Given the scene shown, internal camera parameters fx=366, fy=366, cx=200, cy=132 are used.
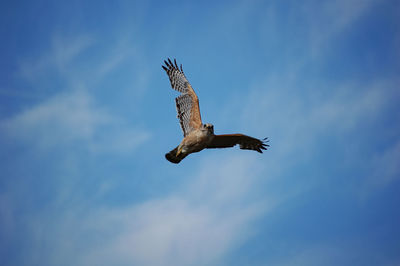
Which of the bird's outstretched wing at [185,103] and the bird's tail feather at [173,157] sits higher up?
the bird's outstretched wing at [185,103]

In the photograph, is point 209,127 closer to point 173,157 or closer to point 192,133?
point 192,133

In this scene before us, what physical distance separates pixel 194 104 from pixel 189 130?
35.7 inches

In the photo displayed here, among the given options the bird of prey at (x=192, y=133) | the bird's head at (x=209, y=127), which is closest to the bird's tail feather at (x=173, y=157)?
the bird of prey at (x=192, y=133)

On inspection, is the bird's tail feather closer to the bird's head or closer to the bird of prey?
the bird of prey

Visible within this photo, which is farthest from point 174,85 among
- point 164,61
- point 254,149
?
point 254,149

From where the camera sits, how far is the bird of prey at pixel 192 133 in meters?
10.9

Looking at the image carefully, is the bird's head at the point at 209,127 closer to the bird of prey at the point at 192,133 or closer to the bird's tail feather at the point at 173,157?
the bird of prey at the point at 192,133

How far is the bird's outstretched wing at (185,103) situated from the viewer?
37.4 ft

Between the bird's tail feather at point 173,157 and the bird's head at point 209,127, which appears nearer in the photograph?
the bird's head at point 209,127

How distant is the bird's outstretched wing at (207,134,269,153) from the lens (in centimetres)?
1160

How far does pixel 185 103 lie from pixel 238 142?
2209 millimetres

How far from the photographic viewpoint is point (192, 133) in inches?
435

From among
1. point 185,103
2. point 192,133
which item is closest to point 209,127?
point 192,133

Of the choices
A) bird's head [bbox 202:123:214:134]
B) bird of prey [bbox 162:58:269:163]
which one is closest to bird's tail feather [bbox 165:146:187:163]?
bird of prey [bbox 162:58:269:163]
